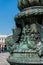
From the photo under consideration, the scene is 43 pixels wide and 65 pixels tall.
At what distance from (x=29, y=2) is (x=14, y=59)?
104 centimetres

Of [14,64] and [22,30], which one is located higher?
[22,30]

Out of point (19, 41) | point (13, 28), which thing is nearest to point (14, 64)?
point (19, 41)

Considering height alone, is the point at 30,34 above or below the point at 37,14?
below

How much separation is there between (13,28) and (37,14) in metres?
0.69

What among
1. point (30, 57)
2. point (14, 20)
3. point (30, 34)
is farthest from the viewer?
point (14, 20)

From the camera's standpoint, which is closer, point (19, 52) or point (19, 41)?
point (19, 52)

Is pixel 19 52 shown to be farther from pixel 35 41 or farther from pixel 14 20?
pixel 14 20

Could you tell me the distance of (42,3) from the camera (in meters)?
4.77

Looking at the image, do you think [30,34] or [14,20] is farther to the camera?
[14,20]

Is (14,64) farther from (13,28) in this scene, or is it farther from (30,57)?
(13,28)

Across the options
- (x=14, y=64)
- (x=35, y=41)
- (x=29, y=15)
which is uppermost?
(x=29, y=15)

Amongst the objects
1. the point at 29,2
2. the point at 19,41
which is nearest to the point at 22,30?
the point at 19,41

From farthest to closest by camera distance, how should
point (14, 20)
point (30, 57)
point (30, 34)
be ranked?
point (14, 20), point (30, 34), point (30, 57)

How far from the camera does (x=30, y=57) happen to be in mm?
4449
